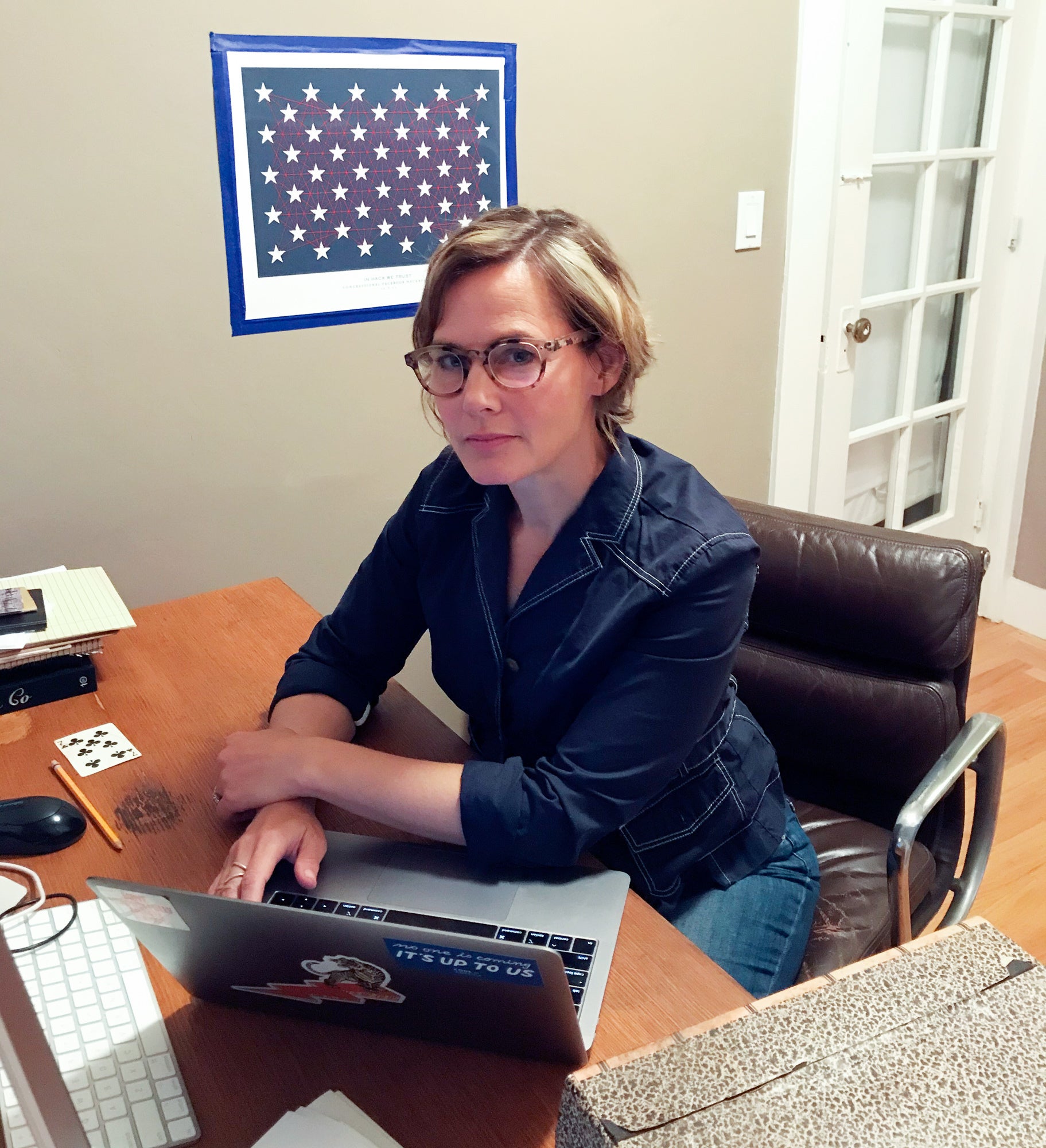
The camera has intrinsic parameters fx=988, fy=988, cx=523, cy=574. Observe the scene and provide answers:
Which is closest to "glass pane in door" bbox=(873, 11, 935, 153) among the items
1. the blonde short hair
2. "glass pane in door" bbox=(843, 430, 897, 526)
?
"glass pane in door" bbox=(843, 430, 897, 526)

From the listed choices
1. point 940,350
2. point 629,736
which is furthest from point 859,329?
point 629,736

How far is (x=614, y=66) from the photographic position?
6.98 feet

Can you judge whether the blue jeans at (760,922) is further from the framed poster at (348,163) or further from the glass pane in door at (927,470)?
the glass pane in door at (927,470)

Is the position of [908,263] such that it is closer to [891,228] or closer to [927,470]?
[891,228]

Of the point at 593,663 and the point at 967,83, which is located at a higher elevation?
the point at 967,83

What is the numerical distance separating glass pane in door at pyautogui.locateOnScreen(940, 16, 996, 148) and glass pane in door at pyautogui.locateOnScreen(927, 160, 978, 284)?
0.24 ft

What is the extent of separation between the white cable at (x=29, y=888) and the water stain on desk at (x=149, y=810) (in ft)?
0.32

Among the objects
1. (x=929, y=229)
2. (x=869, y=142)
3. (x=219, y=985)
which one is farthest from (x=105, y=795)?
(x=929, y=229)

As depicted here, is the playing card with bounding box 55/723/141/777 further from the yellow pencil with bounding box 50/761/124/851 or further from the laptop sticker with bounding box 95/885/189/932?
the laptop sticker with bounding box 95/885/189/932

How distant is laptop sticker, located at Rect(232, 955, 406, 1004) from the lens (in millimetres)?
708

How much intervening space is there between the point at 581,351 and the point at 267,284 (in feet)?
3.15

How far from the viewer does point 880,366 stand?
2949 mm

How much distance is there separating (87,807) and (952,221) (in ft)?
9.48

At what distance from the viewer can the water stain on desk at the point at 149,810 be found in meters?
1.06
